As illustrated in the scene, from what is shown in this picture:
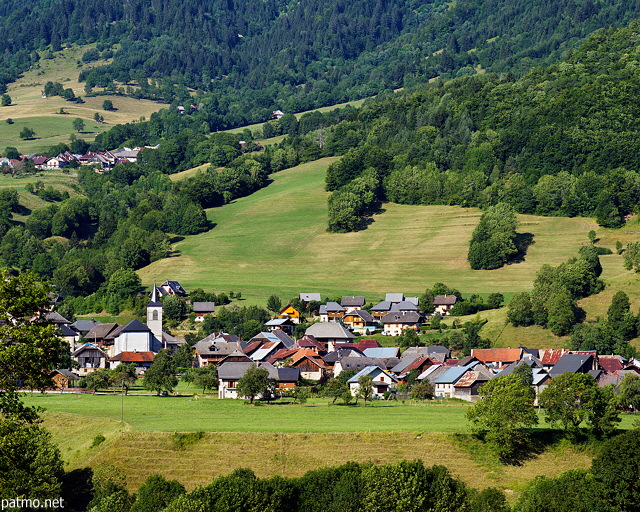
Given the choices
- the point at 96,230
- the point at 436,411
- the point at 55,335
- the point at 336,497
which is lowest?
the point at 96,230

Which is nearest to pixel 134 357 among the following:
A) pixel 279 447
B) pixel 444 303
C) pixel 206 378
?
pixel 206 378

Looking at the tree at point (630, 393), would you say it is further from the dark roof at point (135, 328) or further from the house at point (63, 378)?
the dark roof at point (135, 328)

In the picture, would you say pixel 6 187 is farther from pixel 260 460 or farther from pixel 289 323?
pixel 260 460

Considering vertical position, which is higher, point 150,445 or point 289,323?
point 150,445

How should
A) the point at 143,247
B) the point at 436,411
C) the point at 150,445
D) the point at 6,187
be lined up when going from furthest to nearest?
the point at 6,187
the point at 143,247
the point at 436,411
the point at 150,445

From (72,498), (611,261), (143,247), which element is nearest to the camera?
(72,498)

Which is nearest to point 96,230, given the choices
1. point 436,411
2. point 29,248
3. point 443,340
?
point 29,248

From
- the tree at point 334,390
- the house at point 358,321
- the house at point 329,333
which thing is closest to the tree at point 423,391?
the tree at point 334,390

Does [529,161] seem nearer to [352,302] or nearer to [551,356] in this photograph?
[352,302]
